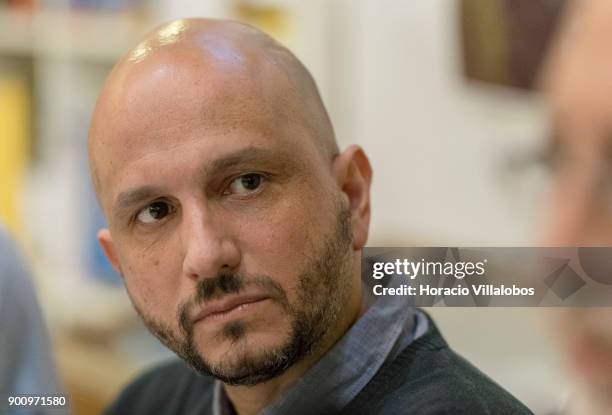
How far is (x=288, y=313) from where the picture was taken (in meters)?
0.84

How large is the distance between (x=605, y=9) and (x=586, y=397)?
0.42 metres

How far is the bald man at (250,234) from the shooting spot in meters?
0.83

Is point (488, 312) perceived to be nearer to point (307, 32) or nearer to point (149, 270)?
point (149, 270)

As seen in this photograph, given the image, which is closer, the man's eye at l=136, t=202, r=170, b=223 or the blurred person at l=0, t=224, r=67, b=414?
the man's eye at l=136, t=202, r=170, b=223

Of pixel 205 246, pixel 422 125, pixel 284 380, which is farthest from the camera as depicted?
pixel 422 125

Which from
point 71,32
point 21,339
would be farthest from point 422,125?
point 71,32

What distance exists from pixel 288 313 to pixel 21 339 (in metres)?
0.52

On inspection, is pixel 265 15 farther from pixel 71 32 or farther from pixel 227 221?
pixel 227 221

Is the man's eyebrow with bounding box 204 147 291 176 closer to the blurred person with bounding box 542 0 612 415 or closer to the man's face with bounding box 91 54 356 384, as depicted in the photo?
the man's face with bounding box 91 54 356 384

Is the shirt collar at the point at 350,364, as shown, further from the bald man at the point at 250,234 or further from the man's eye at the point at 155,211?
the man's eye at the point at 155,211

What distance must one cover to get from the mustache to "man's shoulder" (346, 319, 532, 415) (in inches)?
5.4

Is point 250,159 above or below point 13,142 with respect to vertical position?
above

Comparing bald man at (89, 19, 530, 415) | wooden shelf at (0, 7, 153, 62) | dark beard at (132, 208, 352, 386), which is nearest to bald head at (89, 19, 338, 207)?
bald man at (89, 19, 530, 415)

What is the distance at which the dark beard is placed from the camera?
2.70 feet
